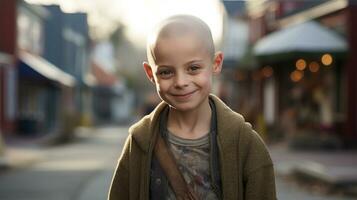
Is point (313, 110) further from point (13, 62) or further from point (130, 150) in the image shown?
point (130, 150)

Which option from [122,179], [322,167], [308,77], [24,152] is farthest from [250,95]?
[122,179]

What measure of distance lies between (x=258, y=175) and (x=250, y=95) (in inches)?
1152

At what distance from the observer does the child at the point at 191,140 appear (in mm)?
2535

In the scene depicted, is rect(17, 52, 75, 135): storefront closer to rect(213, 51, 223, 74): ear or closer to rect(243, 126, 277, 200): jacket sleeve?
rect(213, 51, 223, 74): ear

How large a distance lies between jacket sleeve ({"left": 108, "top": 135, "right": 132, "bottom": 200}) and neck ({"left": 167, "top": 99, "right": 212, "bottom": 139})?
201mm

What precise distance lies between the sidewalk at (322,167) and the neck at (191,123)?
7877mm

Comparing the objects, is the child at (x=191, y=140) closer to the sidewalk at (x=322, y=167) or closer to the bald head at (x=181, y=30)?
the bald head at (x=181, y=30)

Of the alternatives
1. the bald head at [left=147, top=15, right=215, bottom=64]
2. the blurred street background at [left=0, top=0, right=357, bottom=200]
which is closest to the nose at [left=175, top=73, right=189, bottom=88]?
the bald head at [left=147, top=15, right=215, bottom=64]

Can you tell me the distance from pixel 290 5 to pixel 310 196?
15067 millimetres

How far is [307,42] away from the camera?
63.6 feet

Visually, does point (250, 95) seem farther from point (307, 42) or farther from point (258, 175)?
point (258, 175)

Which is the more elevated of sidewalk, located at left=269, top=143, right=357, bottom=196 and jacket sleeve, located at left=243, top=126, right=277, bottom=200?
jacket sleeve, located at left=243, top=126, right=277, bottom=200

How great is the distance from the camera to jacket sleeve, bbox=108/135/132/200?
2732 mm

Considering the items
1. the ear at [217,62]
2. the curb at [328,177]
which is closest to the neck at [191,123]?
the ear at [217,62]
